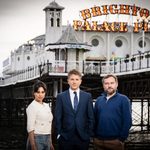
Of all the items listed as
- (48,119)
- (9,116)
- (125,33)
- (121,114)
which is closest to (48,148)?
(48,119)

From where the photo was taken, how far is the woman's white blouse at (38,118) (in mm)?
5684

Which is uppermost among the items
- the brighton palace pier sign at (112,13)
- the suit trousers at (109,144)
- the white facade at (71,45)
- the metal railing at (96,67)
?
the brighton palace pier sign at (112,13)

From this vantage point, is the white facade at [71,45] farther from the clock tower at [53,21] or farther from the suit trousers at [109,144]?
the suit trousers at [109,144]

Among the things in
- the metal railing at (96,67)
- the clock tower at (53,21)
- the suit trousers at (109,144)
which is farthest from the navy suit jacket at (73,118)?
the clock tower at (53,21)

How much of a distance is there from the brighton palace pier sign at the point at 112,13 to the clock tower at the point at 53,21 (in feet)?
15.3

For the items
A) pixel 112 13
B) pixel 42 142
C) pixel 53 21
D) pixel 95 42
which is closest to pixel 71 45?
pixel 53 21

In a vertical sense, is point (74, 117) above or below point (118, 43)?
below

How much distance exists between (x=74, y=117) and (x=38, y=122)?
0.40m

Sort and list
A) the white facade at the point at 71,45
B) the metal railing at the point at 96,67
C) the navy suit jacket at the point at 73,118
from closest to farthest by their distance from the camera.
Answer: the navy suit jacket at the point at 73,118 → the metal railing at the point at 96,67 → the white facade at the point at 71,45

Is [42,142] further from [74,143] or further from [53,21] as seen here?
[53,21]

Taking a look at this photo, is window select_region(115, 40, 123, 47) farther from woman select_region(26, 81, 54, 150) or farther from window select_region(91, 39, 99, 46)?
woman select_region(26, 81, 54, 150)

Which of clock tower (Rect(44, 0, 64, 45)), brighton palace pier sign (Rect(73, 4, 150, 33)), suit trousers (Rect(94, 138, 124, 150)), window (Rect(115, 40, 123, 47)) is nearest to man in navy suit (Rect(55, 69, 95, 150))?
suit trousers (Rect(94, 138, 124, 150))

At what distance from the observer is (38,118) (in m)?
5.71

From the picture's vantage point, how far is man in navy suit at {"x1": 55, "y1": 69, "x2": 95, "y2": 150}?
5.61 meters
